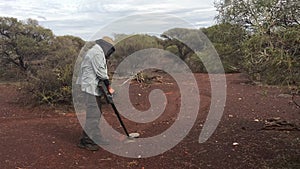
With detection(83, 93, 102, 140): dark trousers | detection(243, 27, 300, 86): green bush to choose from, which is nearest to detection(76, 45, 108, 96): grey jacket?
detection(83, 93, 102, 140): dark trousers

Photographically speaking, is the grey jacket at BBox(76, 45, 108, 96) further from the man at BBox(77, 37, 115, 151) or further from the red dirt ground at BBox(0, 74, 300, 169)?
the red dirt ground at BBox(0, 74, 300, 169)

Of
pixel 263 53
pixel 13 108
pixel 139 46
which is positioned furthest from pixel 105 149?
pixel 139 46

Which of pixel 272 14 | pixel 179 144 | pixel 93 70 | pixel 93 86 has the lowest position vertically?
pixel 179 144

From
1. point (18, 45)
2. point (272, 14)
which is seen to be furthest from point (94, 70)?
point (18, 45)

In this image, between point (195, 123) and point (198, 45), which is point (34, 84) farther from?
point (198, 45)

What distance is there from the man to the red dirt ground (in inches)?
9.8

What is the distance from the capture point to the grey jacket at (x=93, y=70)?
576 cm

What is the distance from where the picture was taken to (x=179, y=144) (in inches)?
237

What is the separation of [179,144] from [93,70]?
1.93 m

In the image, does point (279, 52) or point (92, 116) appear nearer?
point (279, 52)

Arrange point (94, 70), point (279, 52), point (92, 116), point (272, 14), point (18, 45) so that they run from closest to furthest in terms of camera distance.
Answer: point (279, 52) → point (272, 14) → point (94, 70) → point (92, 116) → point (18, 45)

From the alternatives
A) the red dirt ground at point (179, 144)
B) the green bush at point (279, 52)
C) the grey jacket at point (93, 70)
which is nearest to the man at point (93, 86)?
the grey jacket at point (93, 70)

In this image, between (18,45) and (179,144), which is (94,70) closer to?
(179,144)

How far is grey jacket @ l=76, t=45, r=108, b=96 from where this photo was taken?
5.76 metres
